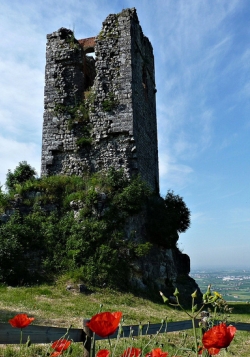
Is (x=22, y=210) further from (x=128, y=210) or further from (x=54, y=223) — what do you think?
(x=128, y=210)

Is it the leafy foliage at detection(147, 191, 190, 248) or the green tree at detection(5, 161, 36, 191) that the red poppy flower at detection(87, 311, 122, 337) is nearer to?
the leafy foliage at detection(147, 191, 190, 248)

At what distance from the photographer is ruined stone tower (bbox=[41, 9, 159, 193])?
579 inches

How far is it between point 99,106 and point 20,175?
179 inches

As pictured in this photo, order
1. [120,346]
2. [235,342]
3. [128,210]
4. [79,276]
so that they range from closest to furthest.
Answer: [120,346] → [235,342] → [79,276] → [128,210]

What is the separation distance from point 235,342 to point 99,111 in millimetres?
10790

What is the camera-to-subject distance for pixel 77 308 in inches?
336

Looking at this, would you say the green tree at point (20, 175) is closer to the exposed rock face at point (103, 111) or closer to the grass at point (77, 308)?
the exposed rock face at point (103, 111)

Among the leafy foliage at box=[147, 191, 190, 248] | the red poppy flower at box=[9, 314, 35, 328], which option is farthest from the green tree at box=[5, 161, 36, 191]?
the red poppy flower at box=[9, 314, 35, 328]

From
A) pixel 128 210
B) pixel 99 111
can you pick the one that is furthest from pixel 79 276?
pixel 99 111

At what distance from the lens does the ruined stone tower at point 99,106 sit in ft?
48.2

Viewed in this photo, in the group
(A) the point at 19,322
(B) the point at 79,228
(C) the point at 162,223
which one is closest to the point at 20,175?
(B) the point at 79,228

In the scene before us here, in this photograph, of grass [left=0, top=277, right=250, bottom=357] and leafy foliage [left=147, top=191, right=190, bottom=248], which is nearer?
grass [left=0, top=277, right=250, bottom=357]

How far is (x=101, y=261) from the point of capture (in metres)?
11.6

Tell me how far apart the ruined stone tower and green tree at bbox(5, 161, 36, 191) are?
608 millimetres
